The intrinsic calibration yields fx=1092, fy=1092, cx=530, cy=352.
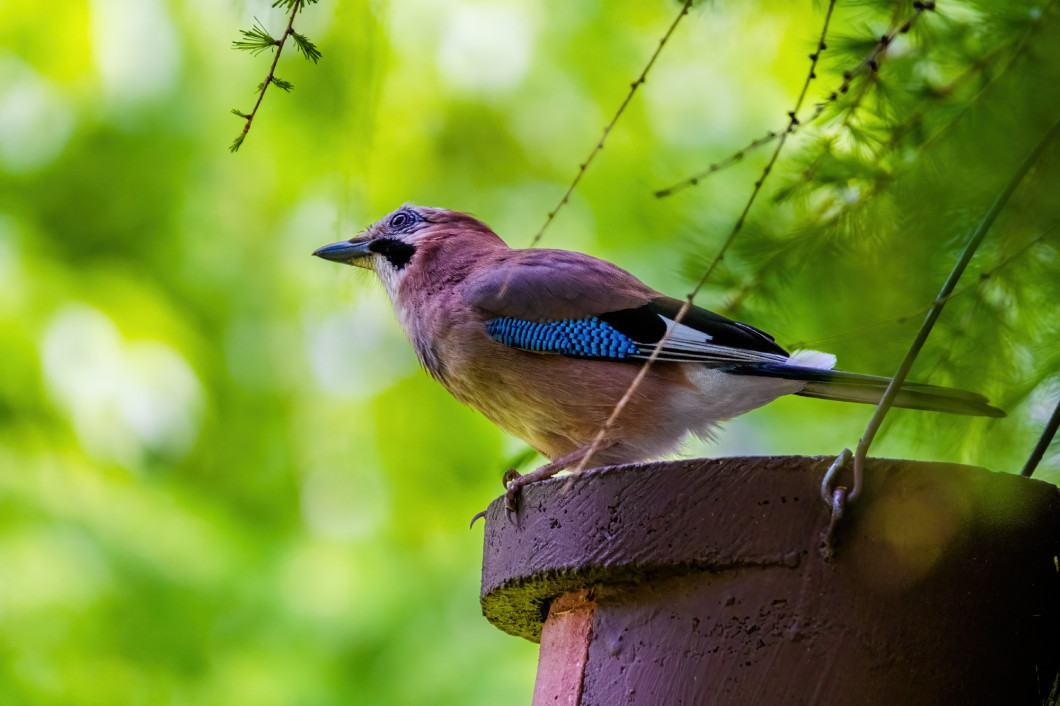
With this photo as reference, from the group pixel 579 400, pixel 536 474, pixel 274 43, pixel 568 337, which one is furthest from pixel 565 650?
pixel 274 43

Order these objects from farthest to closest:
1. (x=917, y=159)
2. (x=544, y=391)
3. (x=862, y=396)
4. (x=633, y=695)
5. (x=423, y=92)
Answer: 1. (x=423, y=92)
2. (x=544, y=391)
3. (x=862, y=396)
4. (x=917, y=159)
5. (x=633, y=695)

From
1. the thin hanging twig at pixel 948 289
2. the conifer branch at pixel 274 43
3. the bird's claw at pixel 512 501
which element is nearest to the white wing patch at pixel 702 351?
the bird's claw at pixel 512 501

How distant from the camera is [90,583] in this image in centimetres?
400

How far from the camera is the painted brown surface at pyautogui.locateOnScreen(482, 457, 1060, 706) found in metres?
1.49

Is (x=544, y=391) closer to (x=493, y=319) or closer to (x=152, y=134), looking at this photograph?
(x=493, y=319)

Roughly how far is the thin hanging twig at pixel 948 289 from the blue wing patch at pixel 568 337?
101cm

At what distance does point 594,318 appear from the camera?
255 cm

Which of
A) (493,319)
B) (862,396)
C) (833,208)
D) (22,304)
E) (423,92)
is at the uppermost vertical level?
(423,92)

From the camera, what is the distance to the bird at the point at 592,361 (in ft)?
7.82

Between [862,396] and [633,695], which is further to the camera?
[862,396]

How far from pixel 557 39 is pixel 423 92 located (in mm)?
693

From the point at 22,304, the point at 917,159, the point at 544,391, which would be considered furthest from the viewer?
the point at 22,304

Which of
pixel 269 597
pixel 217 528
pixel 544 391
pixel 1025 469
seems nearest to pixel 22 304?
pixel 217 528

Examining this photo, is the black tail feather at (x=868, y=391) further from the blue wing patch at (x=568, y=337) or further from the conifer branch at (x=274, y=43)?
the conifer branch at (x=274, y=43)
